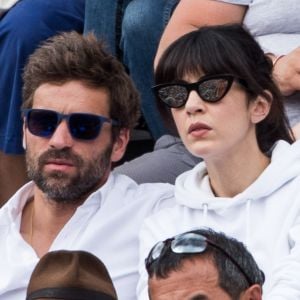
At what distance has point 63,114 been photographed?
3.59 metres

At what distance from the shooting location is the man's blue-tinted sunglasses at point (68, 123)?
141 inches

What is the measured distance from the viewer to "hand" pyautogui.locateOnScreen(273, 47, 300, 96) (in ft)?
12.2

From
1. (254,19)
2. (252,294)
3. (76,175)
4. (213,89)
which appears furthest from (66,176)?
(252,294)

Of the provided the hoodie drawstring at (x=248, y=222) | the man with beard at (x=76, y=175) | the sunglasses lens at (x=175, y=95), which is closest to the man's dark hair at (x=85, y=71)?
the man with beard at (x=76, y=175)

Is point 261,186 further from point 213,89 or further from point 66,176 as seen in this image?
point 66,176

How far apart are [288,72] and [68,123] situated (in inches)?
31.1

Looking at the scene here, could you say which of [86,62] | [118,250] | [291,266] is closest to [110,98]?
[86,62]

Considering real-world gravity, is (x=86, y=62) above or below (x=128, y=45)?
above

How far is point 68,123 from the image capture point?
11.7 ft

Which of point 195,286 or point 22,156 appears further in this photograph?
point 22,156

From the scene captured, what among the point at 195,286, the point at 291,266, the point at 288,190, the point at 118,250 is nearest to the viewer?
the point at 195,286

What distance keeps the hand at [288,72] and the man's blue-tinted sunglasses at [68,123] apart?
648 millimetres

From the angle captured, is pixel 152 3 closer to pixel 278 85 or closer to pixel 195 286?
pixel 278 85

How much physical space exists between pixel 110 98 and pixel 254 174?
667mm
